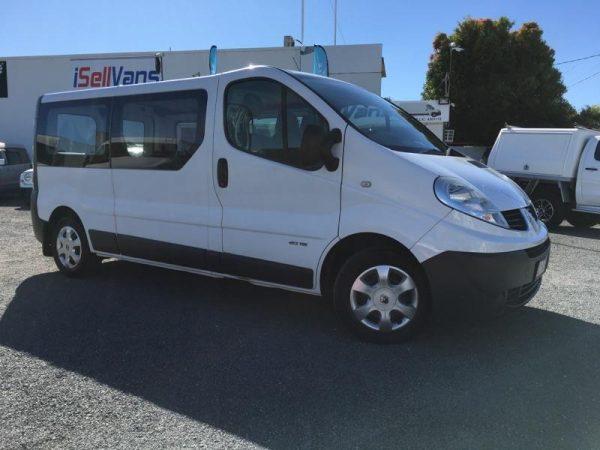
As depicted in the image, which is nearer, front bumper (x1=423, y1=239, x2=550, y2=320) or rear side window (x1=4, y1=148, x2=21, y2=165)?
front bumper (x1=423, y1=239, x2=550, y2=320)

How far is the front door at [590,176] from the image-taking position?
34.8ft

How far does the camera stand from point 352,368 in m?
3.71

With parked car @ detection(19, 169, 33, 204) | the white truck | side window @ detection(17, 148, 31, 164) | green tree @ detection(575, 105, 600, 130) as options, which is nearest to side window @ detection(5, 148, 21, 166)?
side window @ detection(17, 148, 31, 164)

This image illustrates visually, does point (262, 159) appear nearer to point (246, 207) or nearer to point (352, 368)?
point (246, 207)

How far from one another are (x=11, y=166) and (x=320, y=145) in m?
13.9

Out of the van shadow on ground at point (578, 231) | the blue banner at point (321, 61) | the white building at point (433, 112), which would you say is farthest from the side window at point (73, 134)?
the white building at point (433, 112)

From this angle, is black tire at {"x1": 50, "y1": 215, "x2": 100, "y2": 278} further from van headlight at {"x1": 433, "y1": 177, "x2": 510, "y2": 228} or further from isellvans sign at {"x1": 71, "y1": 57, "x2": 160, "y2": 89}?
isellvans sign at {"x1": 71, "y1": 57, "x2": 160, "y2": 89}

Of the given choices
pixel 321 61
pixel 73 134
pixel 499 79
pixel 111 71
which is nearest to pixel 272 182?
pixel 73 134

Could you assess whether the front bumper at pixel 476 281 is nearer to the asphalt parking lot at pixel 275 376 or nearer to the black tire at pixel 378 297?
the black tire at pixel 378 297

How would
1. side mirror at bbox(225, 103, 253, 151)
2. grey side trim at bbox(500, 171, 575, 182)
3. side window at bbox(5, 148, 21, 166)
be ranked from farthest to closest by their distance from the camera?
side window at bbox(5, 148, 21, 166), grey side trim at bbox(500, 171, 575, 182), side mirror at bbox(225, 103, 253, 151)

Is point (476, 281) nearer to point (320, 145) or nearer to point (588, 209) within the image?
point (320, 145)

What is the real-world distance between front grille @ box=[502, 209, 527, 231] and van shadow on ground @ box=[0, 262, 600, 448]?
3.03 feet

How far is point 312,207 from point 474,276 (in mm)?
1323

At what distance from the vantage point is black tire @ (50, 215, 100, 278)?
6.11m
